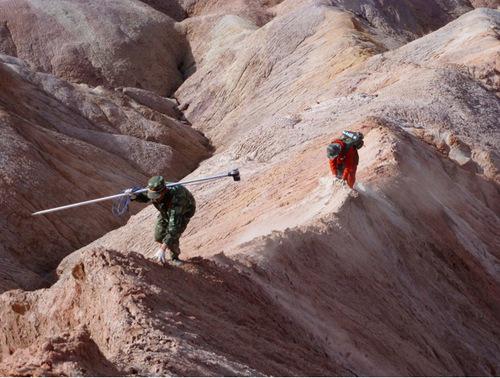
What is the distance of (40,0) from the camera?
5125 cm

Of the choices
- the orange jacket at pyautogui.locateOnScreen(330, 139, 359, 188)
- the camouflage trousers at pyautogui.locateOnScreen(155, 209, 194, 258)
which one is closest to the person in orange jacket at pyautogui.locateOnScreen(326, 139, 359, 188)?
the orange jacket at pyautogui.locateOnScreen(330, 139, 359, 188)

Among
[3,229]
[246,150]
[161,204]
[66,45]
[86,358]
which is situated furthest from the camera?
[66,45]

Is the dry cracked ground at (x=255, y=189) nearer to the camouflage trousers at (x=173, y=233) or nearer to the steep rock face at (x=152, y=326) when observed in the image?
the steep rock face at (x=152, y=326)

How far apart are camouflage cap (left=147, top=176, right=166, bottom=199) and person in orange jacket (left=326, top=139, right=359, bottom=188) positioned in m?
5.32

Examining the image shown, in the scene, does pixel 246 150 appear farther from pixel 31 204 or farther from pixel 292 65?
pixel 292 65

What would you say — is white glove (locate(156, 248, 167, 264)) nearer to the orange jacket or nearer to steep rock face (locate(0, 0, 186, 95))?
the orange jacket

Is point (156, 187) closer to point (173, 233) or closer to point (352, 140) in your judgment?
point (173, 233)

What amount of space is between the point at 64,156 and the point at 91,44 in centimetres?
1665

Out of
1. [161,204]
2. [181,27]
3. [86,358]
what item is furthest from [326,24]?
[86,358]

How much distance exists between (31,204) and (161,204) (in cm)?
1937

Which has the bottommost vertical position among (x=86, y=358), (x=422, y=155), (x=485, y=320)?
(x=485, y=320)

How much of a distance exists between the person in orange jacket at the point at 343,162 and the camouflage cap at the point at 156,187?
5319 millimetres

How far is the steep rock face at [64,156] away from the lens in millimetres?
29812

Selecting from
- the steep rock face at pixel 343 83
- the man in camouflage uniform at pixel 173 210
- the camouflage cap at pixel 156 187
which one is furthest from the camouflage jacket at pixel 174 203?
the steep rock face at pixel 343 83
